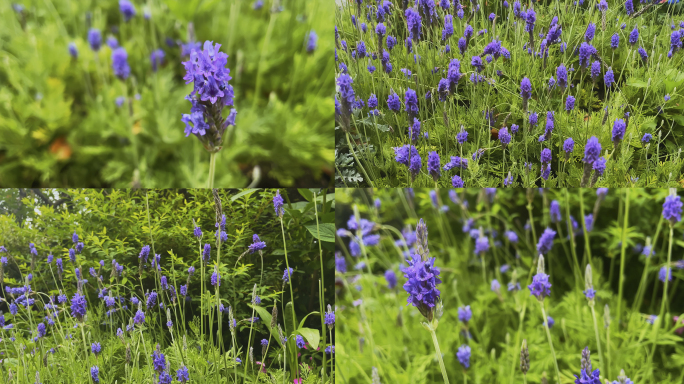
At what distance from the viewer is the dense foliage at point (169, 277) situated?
1546mm

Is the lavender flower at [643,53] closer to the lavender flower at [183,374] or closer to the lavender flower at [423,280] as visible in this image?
the lavender flower at [423,280]

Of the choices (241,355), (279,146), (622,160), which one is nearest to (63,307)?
(241,355)

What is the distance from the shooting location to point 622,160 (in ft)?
5.80

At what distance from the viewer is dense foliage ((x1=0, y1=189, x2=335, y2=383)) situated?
155 cm

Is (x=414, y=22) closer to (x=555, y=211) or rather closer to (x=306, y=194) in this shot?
(x=306, y=194)

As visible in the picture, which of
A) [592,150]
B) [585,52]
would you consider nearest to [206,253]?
[592,150]

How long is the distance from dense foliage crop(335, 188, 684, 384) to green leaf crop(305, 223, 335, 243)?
102mm

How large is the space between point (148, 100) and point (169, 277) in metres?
0.79

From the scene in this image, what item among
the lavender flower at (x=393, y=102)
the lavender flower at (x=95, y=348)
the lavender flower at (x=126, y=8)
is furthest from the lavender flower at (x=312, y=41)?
the lavender flower at (x=95, y=348)

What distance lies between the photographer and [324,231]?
5.14ft

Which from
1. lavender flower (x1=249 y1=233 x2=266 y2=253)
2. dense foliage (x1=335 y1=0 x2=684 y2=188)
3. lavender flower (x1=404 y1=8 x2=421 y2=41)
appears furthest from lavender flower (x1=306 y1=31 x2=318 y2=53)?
lavender flower (x1=249 y1=233 x2=266 y2=253)

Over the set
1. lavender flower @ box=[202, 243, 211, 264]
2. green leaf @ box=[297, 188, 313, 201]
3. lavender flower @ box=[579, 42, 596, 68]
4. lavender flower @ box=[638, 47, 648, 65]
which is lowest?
lavender flower @ box=[202, 243, 211, 264]

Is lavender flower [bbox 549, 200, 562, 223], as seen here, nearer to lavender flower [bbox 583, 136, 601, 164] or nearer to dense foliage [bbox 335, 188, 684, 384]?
dense foliage [bbox 335, 188, 684, 384]

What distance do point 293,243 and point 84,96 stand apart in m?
1.19
